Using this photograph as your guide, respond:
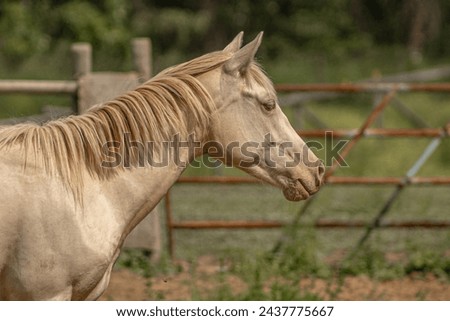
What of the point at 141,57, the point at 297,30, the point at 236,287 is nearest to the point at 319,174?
the point at 236,287

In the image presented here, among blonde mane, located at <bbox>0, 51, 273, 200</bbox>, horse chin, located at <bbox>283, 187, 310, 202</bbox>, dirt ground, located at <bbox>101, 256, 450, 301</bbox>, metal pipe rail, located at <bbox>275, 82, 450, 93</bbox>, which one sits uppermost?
blonde mane, located at <bbox>0, 51, 273, 200</bbox>

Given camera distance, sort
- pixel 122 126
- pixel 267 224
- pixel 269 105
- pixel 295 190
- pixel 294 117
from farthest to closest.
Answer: pixel 294 117, pixel 267 224, pixel 295 190, pixel 269 105, pixel 122 126

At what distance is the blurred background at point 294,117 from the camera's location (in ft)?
22.0

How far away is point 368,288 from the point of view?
256 inches

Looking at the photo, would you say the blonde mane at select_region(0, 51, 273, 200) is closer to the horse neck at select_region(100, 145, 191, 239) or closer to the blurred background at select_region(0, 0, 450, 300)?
the horse neck at select_region(100, 145, 191, 239)

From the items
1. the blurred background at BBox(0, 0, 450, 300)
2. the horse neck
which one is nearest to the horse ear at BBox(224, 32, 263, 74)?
the horse neck

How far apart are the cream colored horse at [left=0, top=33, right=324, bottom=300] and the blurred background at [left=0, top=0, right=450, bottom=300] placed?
121cm

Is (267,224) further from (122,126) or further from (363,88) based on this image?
(122,126)

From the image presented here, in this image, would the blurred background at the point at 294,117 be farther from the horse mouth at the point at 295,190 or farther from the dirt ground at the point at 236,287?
the horse mouth at the point at 295,190

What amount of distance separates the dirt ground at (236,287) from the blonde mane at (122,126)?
2.14 meters

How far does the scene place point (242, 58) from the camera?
3.79 metres

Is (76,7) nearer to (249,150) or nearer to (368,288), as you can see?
(368,288)

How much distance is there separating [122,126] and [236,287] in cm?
293

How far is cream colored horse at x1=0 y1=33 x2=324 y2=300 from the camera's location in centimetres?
346
